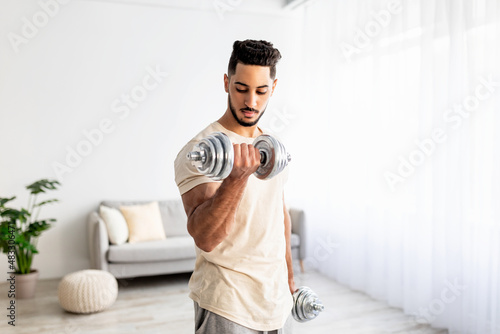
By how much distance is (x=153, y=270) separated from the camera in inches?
165

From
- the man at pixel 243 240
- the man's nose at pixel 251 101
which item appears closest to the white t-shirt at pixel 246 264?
the man at pixel 243 240

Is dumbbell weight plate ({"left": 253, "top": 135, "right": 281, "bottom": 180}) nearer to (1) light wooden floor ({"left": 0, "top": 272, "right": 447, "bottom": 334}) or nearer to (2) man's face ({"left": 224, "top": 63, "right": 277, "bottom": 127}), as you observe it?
(2) man's face ({"left": 224, "top": 63, "right": 277, "bottom": 127})

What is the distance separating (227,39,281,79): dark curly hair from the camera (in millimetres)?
1289

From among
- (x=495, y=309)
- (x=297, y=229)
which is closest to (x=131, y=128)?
(x=297, y=229)

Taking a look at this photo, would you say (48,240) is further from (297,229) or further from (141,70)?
(297,229)
